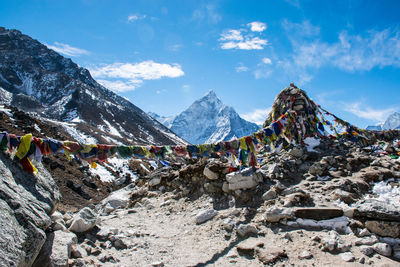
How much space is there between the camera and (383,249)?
14.8ft

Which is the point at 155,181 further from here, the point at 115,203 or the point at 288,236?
the point at 288,236

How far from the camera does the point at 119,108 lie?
160m

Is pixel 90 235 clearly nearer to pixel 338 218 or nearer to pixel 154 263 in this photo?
pixel 154 263

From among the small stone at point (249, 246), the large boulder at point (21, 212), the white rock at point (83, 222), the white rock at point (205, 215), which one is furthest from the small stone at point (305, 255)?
the white rock at point (83, 222)

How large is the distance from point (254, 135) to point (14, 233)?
784 centimetres

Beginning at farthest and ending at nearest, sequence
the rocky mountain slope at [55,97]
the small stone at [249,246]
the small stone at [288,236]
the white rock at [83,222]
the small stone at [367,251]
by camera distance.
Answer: the rocky mountain slope at [55,97] → the white rock at [83,222] → the small stone at [288,236] → the small stone at [249,246] → the small stone at [367,251]

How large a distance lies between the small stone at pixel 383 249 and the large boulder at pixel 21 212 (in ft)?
19.0

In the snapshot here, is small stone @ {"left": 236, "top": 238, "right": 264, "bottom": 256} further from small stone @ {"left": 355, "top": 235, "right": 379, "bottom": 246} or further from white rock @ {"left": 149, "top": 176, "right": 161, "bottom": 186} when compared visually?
white rock @ {"left": 149, "top": 176, "right": 161, "bottom": 186}

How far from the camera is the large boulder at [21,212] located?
3355 mm

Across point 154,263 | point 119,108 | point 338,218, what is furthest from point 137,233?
point 119,108

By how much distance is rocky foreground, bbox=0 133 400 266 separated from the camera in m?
4.49

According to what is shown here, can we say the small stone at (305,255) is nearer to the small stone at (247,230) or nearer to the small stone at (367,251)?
the small stone at (367,251)

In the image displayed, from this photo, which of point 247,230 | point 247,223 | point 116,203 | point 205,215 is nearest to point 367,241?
point 247,230

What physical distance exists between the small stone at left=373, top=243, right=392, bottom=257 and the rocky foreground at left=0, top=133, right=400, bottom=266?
0.05 feet
